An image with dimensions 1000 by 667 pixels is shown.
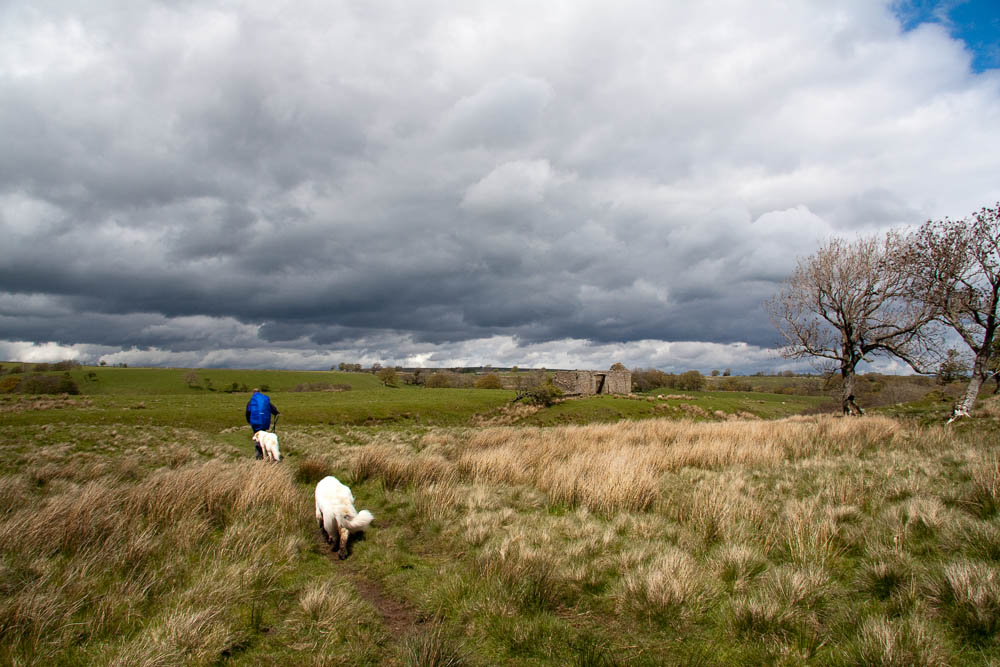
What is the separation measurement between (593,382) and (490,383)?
74.6 ft

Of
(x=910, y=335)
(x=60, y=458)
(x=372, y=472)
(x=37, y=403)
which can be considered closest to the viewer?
(x=372, y=472)

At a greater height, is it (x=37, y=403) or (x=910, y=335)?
(x=910, y=335)

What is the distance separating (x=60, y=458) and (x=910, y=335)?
108 ft

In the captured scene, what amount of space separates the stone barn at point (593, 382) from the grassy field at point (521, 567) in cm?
5255

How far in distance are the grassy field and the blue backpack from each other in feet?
13.4

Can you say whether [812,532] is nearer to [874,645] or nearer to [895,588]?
[895,588]

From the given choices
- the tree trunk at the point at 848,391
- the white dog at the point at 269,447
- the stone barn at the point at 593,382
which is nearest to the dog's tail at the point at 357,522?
the white dog at the point at 269,447

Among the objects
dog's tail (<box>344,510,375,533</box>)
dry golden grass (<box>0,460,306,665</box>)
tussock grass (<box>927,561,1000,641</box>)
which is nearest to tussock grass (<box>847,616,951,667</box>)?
tussock grass (<box>927,561,1000,641</box>)

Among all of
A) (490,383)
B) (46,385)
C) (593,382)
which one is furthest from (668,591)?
(46,385)

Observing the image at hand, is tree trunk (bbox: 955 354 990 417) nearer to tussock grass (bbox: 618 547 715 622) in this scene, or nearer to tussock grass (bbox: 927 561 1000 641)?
tussock grass (bbox: 927 561 1000 641)

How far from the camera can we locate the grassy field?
11.5 ft

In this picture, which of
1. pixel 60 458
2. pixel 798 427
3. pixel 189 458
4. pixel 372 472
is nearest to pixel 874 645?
pixel 372 472

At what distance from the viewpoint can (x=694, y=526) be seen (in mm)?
6184

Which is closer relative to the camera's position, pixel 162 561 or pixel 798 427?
pixel 162 561
